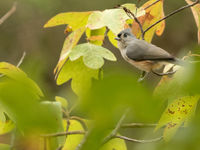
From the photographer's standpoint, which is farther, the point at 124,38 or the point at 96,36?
the point at 124,38

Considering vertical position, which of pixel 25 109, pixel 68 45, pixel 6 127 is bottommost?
pixel 6 127

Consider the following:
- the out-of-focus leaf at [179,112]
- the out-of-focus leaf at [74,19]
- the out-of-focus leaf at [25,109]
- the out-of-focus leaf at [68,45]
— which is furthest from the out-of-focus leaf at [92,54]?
the out-of-focus leaf at [25,109]

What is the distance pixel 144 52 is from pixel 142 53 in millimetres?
23

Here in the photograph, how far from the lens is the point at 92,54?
2.91 ft

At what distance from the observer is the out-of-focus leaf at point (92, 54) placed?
2.82ft

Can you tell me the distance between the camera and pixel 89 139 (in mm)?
206

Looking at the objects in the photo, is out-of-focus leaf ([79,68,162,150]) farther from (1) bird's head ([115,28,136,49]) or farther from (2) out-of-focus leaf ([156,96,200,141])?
(1) bird's head ([115,28,136,49])

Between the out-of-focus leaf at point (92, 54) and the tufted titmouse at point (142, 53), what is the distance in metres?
0.43

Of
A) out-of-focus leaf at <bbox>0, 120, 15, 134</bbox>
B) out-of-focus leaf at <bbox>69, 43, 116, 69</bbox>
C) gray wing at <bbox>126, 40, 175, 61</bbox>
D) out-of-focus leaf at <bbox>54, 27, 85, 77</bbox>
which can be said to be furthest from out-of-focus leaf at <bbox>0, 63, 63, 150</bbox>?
gray wing at <bbox>126, 40, 175, 61</bbox>

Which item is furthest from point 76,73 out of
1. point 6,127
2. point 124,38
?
point 124,38

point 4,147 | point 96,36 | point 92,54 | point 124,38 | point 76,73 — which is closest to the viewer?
point 4,147

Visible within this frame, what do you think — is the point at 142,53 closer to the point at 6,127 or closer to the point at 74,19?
the point at 74,19

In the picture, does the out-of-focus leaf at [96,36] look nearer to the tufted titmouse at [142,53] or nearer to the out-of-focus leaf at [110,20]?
the out-of-focus leaf at [110,20]

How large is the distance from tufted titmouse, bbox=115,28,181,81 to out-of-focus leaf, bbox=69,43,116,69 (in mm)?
428
